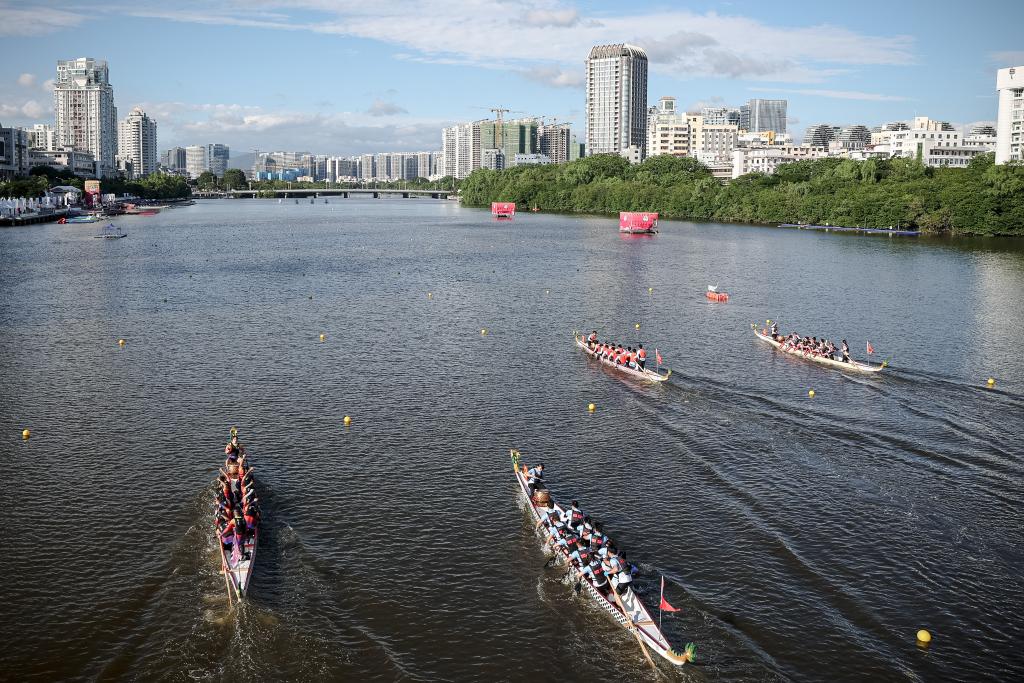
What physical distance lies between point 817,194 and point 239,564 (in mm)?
130063

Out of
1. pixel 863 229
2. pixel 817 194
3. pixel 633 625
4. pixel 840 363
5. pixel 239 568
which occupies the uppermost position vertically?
pixel 817 194

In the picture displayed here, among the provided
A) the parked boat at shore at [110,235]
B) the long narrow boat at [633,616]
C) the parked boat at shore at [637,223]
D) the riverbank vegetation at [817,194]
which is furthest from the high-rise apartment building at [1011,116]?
the long narrow boat at [633,616]

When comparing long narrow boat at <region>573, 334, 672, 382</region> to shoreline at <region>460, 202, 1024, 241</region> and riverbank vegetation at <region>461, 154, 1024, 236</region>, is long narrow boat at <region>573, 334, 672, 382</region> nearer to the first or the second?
shoreline at <region>460, 202, 1024, 241</region>

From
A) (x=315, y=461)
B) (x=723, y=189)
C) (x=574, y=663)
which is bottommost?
(x=574, y=663)

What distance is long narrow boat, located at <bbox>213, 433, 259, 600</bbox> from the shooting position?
67.2ft

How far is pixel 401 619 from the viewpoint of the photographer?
20016mm

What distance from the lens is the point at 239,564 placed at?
2102 centimetres

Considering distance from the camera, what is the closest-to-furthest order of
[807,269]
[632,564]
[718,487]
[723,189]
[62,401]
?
[632,564]
[718,487]
[62,401]
[807,269]
[723,189]

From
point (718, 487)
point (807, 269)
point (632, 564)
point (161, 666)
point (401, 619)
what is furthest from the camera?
point (807, 269)

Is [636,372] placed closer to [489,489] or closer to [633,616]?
[489,489]

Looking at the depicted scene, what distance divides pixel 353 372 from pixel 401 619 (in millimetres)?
20808

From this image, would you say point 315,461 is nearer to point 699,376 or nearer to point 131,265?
point 699,376

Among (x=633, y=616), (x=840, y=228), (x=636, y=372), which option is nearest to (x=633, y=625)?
(x=633, y=616)

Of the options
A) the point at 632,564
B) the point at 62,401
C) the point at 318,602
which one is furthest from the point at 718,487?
the point at 62,401
